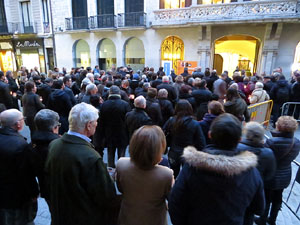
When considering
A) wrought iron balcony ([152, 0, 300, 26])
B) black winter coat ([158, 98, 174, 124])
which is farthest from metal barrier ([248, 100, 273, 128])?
wrought iron balcony ([152, 0, 300, 26])

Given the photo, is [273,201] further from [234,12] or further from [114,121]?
[234,12]

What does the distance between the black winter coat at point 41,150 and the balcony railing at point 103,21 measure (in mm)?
15408

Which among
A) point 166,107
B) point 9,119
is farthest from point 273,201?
point 9,119

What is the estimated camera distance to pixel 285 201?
11.9ft

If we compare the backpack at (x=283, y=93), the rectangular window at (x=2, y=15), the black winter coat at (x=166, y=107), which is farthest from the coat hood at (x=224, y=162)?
the rectangular window at (x=2, y=15)

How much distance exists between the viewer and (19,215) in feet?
7.80

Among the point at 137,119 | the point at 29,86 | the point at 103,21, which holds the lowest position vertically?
the point at 137,119

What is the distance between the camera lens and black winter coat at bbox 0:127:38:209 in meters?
2.16

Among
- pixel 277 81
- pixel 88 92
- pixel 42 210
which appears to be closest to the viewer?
pixel 42 210

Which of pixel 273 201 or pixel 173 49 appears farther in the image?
pixel 173 49

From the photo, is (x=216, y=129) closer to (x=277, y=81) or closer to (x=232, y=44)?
(x=277, y=81)

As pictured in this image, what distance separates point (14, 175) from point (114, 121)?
2004 millimetres

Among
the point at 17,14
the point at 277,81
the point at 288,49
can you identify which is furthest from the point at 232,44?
the point at 17,14

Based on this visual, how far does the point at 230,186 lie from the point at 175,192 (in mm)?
430
